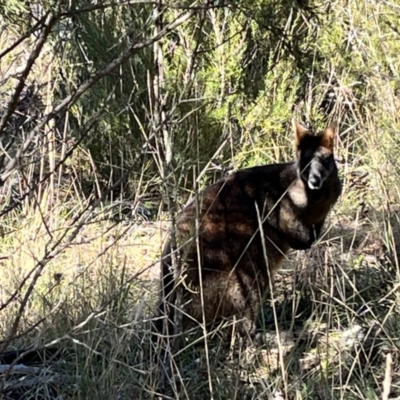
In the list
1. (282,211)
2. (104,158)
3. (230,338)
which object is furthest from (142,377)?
(104,158)

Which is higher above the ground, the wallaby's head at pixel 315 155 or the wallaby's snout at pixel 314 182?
the wallaby's head at pixel 315 155

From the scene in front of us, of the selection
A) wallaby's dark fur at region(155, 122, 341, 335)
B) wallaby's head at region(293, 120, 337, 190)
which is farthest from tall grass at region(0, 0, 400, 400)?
wallaby's head at region(293, 120, 337, 190)

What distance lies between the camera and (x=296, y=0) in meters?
2.62

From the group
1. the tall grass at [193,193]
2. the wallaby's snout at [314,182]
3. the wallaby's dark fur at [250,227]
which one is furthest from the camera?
the wallaby's snout at [314,182]

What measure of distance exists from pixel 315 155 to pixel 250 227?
1.72 ft

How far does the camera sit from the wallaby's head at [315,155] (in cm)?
417

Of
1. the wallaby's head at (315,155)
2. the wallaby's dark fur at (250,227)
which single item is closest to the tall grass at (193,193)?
the wallaby's dark fur at (250,227)

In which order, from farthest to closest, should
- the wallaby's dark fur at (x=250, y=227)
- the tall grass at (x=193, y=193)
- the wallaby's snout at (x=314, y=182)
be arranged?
1. the wallaby's snout at (x=314, y=182)
2. the wallaby's dark fur at (x=250, y=227)
3. the tall grass at (x=193, y=193)

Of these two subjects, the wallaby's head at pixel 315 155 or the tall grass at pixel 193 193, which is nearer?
the tall grass at pixel 193 193

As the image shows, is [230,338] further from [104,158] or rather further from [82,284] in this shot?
[104,158]

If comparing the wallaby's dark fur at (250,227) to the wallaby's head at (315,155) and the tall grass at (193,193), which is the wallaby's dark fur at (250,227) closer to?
the wallaby's head at (315,155)

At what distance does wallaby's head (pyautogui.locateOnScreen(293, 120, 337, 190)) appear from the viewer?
417 cm

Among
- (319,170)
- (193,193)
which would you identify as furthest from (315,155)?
(193,193)

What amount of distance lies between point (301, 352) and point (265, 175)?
1.13 meters
